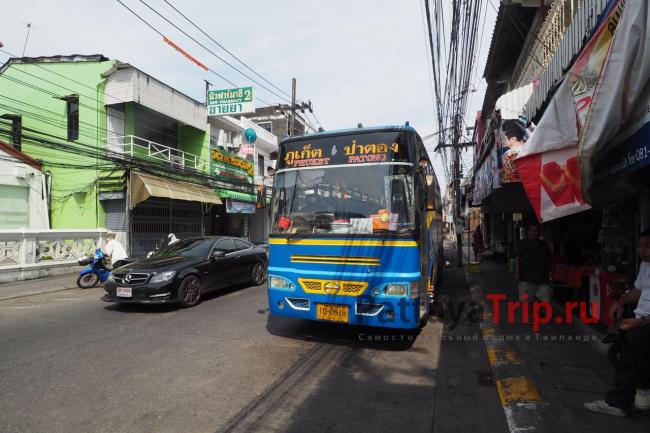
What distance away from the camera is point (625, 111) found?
3318 millimetres

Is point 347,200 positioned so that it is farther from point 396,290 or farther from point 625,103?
point 625,103

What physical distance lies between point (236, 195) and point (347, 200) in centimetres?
1687

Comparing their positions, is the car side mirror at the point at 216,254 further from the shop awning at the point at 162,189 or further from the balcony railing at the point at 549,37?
the balcony railing at the point at 549,37

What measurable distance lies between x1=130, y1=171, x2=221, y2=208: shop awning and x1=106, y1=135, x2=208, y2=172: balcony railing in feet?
3.17

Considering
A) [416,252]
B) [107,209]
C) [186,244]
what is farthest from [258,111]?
[416,252]

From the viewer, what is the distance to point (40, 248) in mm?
11812

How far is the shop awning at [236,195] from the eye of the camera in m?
20.0

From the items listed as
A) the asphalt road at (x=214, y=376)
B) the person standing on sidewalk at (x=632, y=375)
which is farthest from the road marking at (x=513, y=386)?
the person standing on sidewalk at (x=632, y=375)

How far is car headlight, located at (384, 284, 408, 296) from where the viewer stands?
4656mm

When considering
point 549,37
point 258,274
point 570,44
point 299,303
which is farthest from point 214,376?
point 549,37

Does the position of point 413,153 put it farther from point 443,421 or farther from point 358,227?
point 443,421

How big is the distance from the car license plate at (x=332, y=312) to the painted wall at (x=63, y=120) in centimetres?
1409

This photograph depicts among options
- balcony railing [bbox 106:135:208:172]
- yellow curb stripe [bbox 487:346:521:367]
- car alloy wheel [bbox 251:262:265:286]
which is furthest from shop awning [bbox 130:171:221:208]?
yellow curb stripe [bbox 487:346:521:367]

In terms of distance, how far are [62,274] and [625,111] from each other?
14.5m
